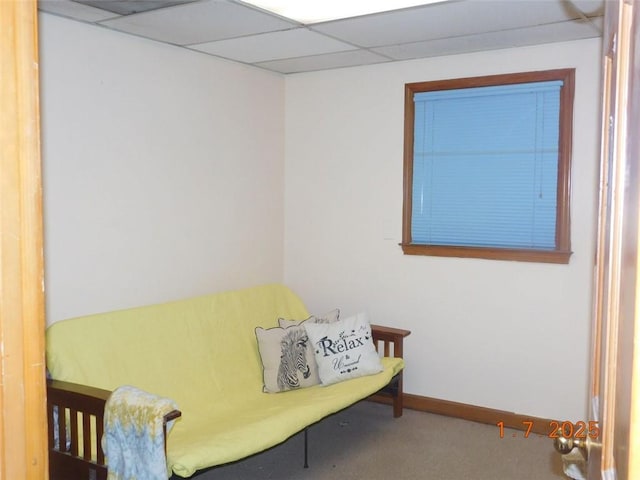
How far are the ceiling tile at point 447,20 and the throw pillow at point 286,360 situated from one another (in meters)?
1.78

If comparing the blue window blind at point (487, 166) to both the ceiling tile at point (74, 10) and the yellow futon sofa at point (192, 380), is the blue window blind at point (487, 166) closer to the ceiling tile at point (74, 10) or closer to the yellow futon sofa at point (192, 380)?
the yellow futon sofa at point (192, 380)

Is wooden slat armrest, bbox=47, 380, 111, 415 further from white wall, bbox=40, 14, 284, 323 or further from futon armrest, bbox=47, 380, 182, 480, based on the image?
white wall, bbox=40, 14, 284, 323

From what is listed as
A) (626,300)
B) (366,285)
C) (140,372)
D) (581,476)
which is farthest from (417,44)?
(626,300)

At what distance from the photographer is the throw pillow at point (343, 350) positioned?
12.6 feet

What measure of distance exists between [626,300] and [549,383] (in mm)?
3531

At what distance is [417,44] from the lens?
3846 mm

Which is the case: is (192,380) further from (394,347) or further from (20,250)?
(20,250)

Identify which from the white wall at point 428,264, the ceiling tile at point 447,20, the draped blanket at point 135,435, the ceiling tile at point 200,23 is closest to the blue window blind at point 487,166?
the white wall at point 428,264

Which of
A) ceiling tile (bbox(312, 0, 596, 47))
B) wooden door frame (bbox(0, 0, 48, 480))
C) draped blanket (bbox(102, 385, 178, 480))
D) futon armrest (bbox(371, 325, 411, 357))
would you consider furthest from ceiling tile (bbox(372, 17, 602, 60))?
wooden door frame (bbox(0, 0, 48, 480))

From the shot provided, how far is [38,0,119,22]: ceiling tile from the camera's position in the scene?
9.75ft

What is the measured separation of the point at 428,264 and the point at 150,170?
1903mm

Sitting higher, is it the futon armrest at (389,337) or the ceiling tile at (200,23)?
the ceiling tile at (200,23)

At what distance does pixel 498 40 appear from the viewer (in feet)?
12.4

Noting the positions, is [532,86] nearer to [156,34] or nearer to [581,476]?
[156,34]
